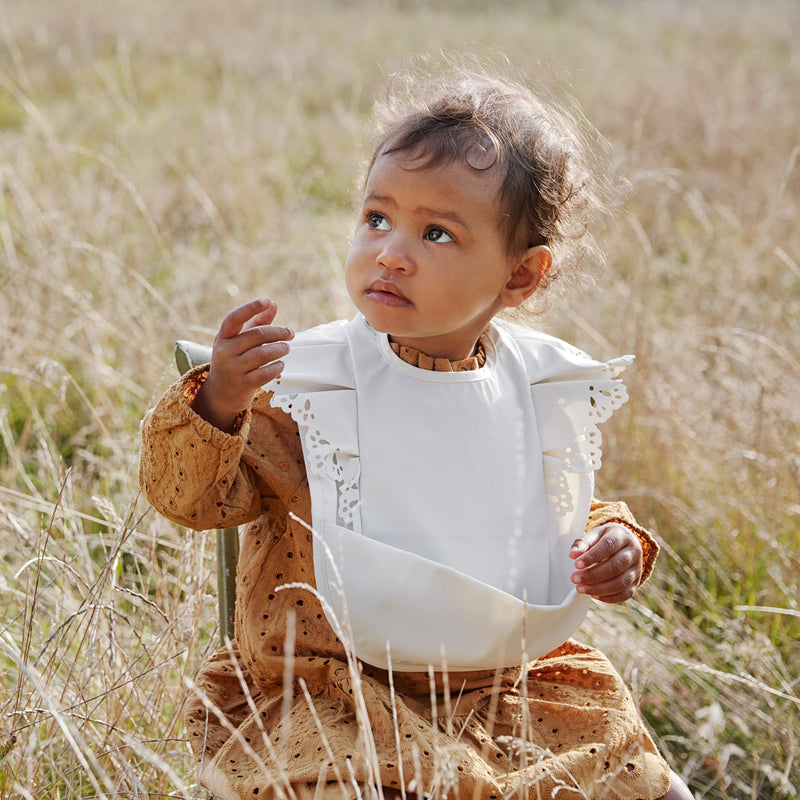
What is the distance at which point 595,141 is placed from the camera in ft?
6.40

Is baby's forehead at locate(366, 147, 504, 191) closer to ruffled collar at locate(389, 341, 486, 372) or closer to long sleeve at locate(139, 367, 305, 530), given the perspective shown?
ruffled collar at locate(389, 341, 486, 372)

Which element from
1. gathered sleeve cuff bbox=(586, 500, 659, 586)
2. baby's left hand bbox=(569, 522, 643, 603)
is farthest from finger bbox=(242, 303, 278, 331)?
gathered sleeve cuff bbox=(586, 500, 659, 586)

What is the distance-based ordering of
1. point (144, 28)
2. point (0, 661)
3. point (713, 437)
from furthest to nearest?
point (144, 28), point (713, 437), point (0, 661)

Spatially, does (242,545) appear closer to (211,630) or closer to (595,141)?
(211,630)

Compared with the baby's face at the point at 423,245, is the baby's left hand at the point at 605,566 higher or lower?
lower

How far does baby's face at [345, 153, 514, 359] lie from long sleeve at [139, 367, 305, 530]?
0.88 feet

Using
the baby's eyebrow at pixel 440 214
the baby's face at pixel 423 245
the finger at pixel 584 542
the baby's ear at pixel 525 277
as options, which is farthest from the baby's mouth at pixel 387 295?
the finger at pixel 584 542

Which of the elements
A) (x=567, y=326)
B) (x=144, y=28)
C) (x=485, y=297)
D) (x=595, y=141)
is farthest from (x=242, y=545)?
(x=144, y=28)

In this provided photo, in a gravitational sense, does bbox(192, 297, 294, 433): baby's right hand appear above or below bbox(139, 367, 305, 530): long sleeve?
above

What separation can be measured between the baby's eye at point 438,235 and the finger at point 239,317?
0.95 ft

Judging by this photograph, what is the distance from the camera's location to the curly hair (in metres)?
1.60

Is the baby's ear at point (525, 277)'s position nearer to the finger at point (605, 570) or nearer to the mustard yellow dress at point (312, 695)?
the mustard yellow dress at point (312, 695)

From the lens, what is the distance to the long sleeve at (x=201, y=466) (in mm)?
1449

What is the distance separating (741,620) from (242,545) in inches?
51.4
